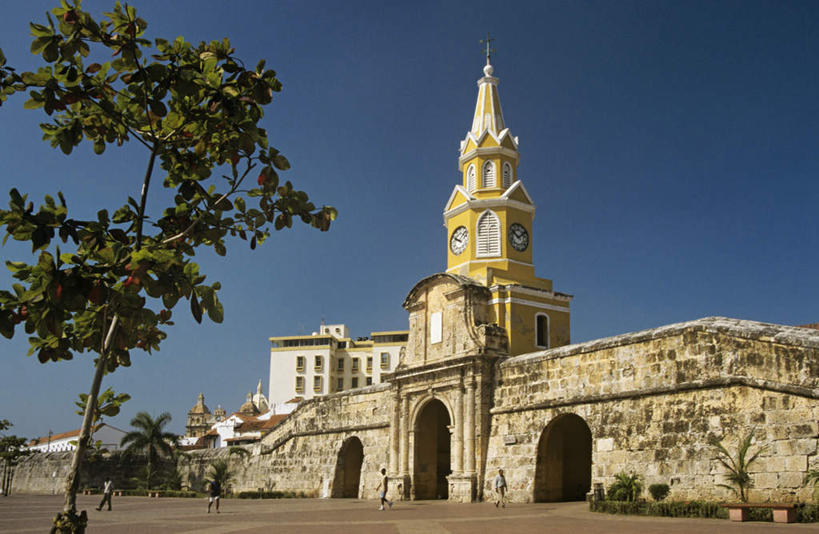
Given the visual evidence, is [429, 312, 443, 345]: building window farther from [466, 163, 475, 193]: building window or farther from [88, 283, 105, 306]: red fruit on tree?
[88, 283, 105, 306]: red fruit on tree

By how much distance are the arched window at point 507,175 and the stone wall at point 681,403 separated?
9334 millimetres

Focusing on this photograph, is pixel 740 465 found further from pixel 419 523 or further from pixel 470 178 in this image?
pixel 470 178

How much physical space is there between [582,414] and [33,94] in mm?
17055

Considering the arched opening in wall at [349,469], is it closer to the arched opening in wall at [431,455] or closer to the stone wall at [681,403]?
the arched opening in wall at [431,455]

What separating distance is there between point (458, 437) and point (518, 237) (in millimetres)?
8909

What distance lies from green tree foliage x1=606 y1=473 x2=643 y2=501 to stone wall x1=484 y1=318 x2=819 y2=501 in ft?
1.08

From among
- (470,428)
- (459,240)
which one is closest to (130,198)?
(470,428)

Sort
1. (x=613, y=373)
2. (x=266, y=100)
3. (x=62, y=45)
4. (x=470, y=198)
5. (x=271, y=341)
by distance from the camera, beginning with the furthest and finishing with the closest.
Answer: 1. (x=271, y=341)
2. (x=470, y=198)
3. (x=613, y=373)
4. (x=266, y=100)
5. (x=62, y=45)

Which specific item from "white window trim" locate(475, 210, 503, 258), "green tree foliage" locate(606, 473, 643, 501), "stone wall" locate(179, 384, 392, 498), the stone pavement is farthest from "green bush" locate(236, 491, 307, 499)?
"green tree foliage" locate(606, 473, 643, 501)

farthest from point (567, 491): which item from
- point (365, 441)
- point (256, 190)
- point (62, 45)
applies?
point (62, 45)

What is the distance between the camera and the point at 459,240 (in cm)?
2934

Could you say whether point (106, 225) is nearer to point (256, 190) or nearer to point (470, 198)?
point (256, 190)

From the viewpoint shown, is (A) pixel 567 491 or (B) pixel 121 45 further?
(A) pixel 567 491

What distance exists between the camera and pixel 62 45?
4762 mm
